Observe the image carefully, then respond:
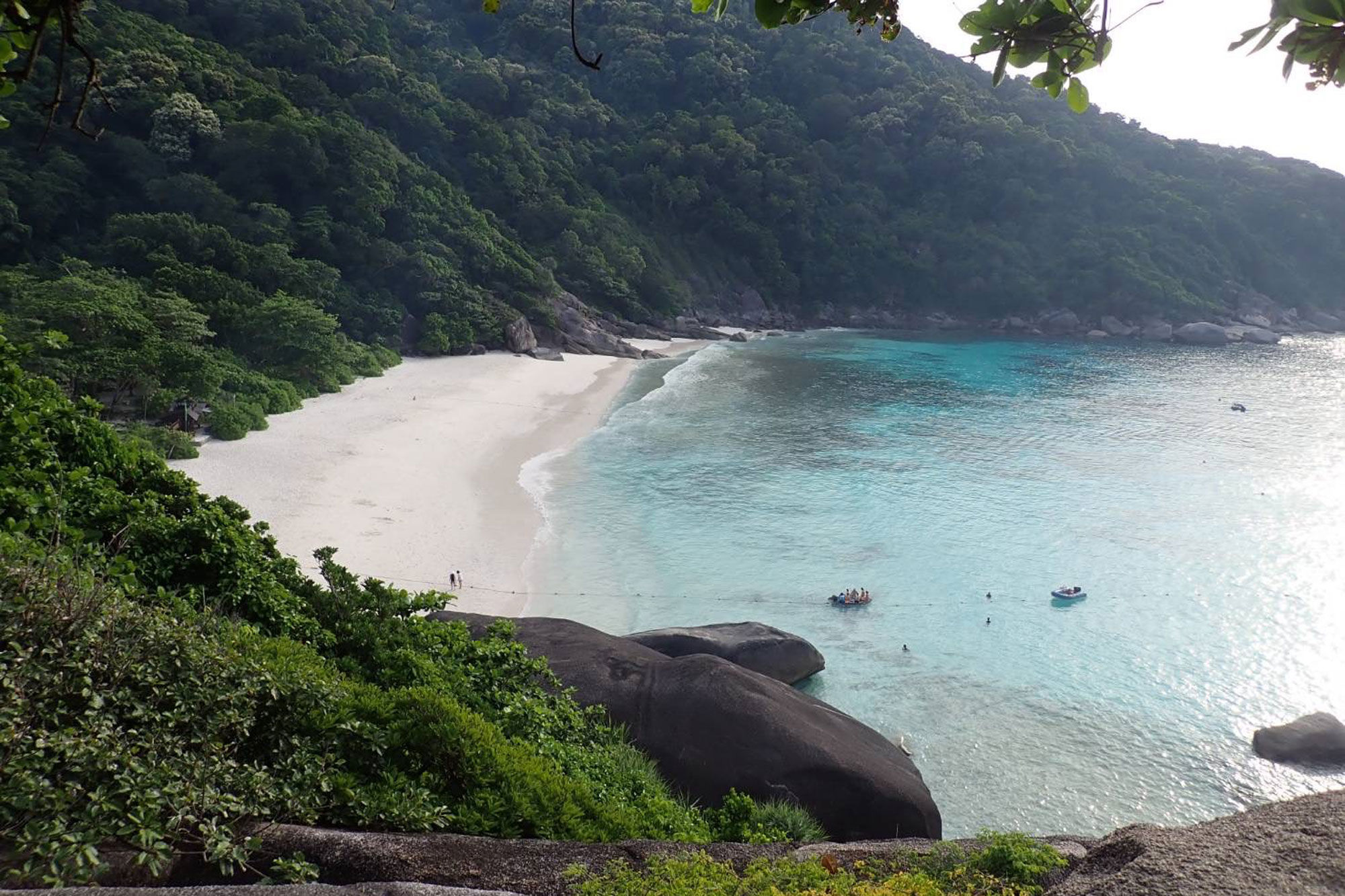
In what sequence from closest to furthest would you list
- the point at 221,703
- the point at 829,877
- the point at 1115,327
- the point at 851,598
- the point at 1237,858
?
the point at 1237,858 < the point at 829,877 < the point at 221,703 < the point at 851,598 < the point at 1115,327

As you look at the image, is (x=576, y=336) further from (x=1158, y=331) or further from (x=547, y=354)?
(x=1158, y=331)

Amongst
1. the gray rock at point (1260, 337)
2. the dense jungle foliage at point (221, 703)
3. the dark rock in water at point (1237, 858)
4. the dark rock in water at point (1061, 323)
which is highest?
the gray rock at point (1260, 337)

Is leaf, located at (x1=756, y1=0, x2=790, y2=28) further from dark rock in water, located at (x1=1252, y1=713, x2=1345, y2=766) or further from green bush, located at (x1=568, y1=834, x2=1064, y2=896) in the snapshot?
dark rock in water, located at (x1=1252, y1=713, x2=1345, y2=766)

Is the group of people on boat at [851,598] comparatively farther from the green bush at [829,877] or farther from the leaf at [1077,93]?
Answer: the leaf at [1077,93]

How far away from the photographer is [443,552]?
768 inches

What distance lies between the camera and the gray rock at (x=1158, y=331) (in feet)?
250

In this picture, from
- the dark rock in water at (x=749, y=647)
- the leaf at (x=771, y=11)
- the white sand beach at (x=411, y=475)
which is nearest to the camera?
the leaf at (x=771, y=11)

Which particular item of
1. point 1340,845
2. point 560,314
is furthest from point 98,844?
point 560,314

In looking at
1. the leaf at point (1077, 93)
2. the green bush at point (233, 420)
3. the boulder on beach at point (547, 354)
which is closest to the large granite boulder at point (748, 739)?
the leaf at point (1077, 93)

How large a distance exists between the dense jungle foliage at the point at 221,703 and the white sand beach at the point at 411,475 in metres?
8.68

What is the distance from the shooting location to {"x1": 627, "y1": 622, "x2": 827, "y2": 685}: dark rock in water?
1458cm

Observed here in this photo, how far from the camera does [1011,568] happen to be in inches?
851

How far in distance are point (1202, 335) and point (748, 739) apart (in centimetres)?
8256

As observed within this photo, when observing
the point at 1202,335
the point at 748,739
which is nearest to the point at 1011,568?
the point at 748,739
